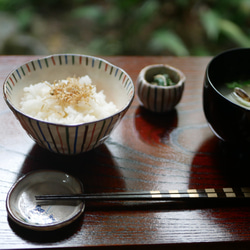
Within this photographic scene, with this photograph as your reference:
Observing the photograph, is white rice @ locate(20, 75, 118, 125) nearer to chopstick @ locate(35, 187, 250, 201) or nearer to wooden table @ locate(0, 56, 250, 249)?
wooden table @ locate(0, 56, 250, 249)

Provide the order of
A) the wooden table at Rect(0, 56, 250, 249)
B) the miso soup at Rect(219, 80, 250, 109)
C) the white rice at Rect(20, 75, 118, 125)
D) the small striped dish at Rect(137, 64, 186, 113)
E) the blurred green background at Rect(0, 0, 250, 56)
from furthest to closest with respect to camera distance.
→ the blurred green background at Rect(0, 0, 250, 56) → the small striped dish at Rect(137, 64, 186, 113) → the miso soup at Rect(219, 80, 250, 109) → the white rice at Rect(20, 75, 118, 125) → the wooden table at Rect(0, 56, 250, 249)

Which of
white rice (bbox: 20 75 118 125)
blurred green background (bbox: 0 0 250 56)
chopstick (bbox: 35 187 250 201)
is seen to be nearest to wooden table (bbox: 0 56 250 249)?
chopstick (bbox: 35 187 250 201)

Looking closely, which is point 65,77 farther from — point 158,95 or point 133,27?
point 133,27

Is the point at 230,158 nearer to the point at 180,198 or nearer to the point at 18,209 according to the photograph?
the point at 180,198

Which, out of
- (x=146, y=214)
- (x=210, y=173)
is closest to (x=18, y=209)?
(x=146, y=214)

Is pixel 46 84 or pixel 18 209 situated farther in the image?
pixel 46 84

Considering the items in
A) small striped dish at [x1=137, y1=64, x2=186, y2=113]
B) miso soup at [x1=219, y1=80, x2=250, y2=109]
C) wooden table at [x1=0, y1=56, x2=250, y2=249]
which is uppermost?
miso soup at [x1=219, y1=80, x2=250, y2=109]

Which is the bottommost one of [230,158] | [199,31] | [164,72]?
[199,31]

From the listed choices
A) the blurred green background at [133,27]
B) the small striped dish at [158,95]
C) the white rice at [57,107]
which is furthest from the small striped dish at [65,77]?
the blurred green background at [133,27]
